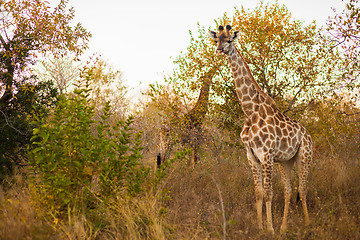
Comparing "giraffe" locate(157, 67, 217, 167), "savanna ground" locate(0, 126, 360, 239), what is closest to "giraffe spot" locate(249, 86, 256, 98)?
"savanna ground" locate(0, 126, 360, 239)

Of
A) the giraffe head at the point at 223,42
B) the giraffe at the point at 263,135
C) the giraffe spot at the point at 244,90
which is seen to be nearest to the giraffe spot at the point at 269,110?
the giraffe at the point at 263,135

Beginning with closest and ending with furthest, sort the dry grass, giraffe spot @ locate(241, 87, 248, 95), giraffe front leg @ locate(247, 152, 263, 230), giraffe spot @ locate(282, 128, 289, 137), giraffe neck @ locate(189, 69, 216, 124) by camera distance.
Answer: the dry grass
giraffe front leg @ locate(247, 152, 263, 230)
giraffe spot @ locate(282, 128, 289, 137)
giraffe spot @ locate(241, 87, 248, 95)
giraffe neck @ locate(189, 69, 216, 124)

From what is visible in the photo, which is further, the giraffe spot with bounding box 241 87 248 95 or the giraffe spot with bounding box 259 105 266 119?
the giraffe spot with bounding box 241 87 248 95

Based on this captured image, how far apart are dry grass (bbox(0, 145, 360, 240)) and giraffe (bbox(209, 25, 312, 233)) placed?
2.35 feet

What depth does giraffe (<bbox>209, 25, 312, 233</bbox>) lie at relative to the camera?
245 inches

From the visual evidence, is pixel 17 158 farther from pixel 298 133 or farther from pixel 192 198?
pixel 298 133

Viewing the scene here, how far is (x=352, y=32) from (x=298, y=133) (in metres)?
2.46

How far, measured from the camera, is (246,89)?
21.8 ft

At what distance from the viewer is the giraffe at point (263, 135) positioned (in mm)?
6211

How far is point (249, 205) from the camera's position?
755 cm

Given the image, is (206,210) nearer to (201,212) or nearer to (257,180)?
(201,212)

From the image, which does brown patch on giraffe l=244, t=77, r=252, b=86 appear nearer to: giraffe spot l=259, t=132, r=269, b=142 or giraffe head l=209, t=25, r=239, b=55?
giraffe head l=209, t=25, r=239, b=55

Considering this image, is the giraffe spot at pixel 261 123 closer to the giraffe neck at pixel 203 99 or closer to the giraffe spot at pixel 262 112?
the giraffe spot at pixel 262 112

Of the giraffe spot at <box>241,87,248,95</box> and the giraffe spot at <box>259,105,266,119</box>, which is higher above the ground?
the giraffe spot at <box>241,87,248,95</box>
